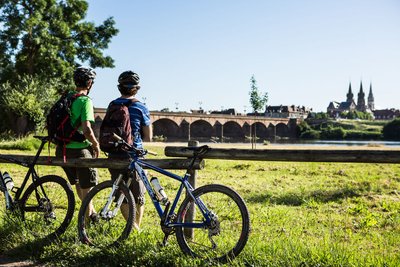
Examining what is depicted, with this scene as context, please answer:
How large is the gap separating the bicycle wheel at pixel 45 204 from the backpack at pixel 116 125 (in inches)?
28.0

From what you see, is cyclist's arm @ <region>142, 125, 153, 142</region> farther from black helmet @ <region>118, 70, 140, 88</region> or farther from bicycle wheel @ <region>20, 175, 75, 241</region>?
bicycle wheel @ <region>20, 175, 75, 241</region>

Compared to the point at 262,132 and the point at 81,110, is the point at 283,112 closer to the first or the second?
the point at 262,132

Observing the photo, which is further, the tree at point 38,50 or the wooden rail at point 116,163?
the tree at point 38,50

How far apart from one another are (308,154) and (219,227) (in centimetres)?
105

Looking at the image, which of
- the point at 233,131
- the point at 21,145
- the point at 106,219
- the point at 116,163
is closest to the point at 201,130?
the point at 233,131

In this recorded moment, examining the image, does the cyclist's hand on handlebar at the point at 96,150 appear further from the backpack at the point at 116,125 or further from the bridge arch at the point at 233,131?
the bridge arch at the point at 233,131

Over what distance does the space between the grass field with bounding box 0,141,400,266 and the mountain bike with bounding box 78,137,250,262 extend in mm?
125

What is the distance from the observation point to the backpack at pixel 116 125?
13.9 feet

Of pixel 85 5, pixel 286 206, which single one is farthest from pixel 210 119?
pixel 286 206

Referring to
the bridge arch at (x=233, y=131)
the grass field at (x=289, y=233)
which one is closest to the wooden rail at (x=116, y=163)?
the grass field at (x=289, y=233)

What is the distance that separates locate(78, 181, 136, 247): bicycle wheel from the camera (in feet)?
13.1

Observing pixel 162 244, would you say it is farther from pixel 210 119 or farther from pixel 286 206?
pixel 210 119

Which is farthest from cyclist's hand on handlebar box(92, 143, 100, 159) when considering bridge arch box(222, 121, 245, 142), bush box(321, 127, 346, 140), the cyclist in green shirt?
bush box(321, 127, 346, 140)

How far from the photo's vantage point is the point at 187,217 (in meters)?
3.99
